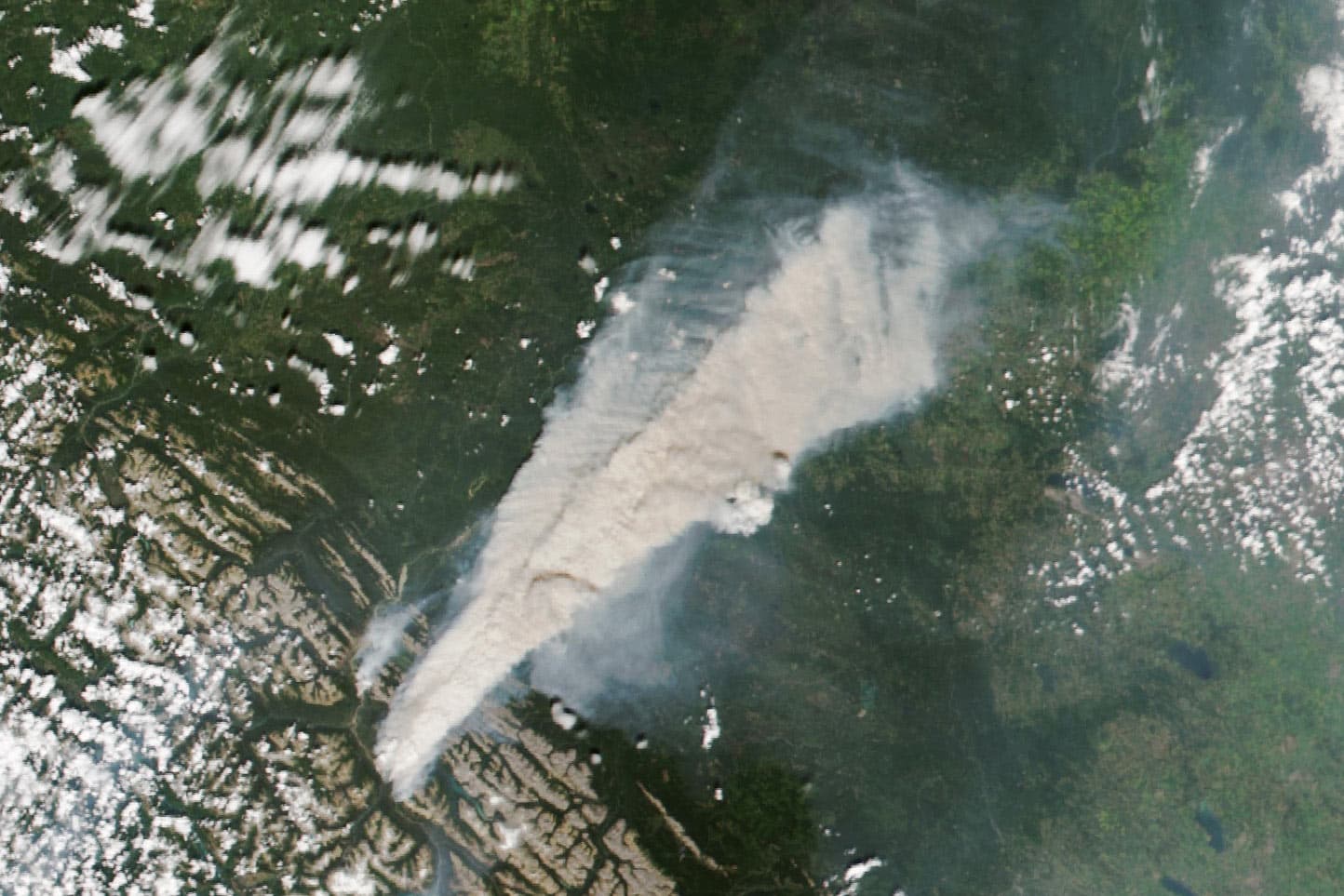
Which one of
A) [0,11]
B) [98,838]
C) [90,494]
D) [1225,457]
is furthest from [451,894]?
[0,11]

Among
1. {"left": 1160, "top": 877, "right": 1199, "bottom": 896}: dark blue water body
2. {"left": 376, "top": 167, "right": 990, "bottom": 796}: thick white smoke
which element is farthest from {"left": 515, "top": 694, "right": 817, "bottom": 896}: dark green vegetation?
{"left": 1160, "top": 877, "right": 1199, "bottom": 896}: dark blue water body

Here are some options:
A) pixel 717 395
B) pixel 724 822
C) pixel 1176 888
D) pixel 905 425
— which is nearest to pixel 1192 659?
pixel 1176 888

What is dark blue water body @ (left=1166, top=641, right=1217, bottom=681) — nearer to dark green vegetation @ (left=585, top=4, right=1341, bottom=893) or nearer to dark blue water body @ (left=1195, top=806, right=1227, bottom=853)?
dark green vegetation @ (left=585, top=4, right=1341, bottom=893)

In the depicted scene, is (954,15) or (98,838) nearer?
(954,15)

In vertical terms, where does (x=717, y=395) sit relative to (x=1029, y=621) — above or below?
above

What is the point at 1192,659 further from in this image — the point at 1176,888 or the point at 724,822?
the point at 724,822

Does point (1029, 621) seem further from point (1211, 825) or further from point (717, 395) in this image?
point (717, 395)

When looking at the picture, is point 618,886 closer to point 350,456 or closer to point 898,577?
point 898,577

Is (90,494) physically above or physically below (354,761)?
above

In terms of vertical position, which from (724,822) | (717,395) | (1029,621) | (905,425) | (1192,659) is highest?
(717,395)
